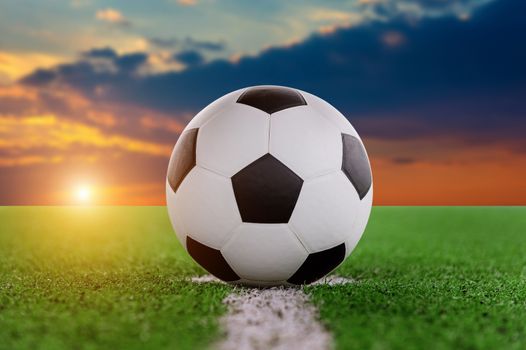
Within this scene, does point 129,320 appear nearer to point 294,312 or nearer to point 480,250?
point 294,312

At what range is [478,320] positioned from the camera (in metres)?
4.65

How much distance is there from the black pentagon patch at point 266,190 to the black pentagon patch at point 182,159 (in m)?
0.63

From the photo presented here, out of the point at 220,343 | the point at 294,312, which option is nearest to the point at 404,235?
the point at 294,312

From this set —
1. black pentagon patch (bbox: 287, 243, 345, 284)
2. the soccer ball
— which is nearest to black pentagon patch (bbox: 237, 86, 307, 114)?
the soccer ball

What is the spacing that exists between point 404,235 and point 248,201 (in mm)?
10391

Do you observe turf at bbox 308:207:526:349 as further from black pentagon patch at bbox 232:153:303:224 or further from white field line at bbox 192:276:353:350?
black pentagon patch at bbox 232:153:303:224

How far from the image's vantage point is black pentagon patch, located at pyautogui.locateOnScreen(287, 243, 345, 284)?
17.8ft

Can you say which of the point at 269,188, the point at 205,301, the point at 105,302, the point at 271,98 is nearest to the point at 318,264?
the point at 269,188

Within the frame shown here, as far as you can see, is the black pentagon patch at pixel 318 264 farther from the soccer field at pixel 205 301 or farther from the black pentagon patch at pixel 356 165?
the black pentagon patch at pixel 356 165

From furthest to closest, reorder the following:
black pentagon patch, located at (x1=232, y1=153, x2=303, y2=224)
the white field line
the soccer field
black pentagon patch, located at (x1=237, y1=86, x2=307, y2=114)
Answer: black pentagon patch, located at (x1=237, y1=86, x2=307, y2=114)
black pentagon patch, located at (x1=232, y1=153, x2=303, y2=224)
the soccer field
the white field line

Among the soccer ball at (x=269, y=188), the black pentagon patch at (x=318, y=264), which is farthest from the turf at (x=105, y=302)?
the black pentagon patch at (x=318, y=264)

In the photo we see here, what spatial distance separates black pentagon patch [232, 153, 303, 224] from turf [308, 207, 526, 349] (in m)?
0.93

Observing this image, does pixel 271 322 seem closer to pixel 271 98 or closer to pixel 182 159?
pixel 182 159

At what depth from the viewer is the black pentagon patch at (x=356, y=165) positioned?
5395 mm
